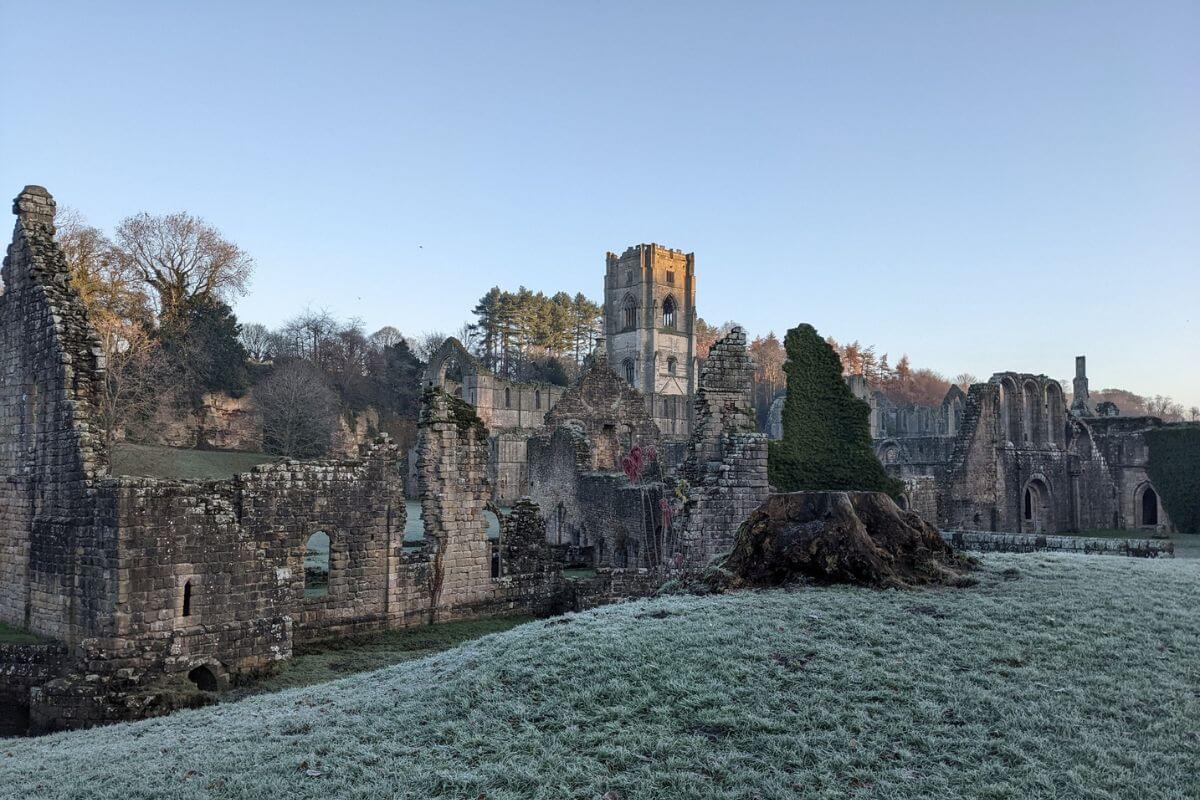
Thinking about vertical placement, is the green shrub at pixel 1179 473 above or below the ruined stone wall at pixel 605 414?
below

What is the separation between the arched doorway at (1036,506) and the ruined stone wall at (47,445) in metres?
30.6

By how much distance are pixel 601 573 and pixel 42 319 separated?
1177 cm

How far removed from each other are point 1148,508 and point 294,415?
42397 mm

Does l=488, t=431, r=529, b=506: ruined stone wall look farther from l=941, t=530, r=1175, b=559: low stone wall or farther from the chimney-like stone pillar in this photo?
the chimney-like stone pillar

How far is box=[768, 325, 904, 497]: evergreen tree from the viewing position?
20750mm

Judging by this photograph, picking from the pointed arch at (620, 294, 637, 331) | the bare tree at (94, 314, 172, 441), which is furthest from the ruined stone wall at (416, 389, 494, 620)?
the pointed arch at (620, 294, 637, 331)

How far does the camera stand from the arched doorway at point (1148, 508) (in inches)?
1346

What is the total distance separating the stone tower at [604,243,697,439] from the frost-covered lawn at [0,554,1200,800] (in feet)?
264

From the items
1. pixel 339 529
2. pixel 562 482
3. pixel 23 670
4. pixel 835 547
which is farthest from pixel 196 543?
pixel 562 482

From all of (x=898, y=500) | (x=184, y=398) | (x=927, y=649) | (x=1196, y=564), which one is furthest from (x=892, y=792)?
(x=184, y=398)

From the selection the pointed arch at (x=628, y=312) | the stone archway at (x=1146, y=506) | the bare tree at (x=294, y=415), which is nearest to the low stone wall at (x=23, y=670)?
the bare tree at (x=294, y=415)

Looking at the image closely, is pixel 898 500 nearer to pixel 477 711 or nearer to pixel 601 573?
pixel 601 573

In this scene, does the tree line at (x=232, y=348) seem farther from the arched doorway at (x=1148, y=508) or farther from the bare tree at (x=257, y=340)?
the arched doorway at (x=1148, y=508)

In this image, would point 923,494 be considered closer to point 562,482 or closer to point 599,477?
point 599,477
